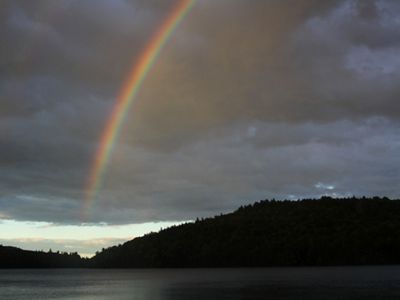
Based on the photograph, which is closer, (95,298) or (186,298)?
(186,298)

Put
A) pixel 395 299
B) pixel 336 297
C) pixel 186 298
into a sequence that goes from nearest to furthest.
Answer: pixel 395 299 < pixel 336 297 < pixel 186 298

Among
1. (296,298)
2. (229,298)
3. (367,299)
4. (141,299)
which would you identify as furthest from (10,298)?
(367,299)

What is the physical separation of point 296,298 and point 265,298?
5.14 m

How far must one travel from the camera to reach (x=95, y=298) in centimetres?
11638

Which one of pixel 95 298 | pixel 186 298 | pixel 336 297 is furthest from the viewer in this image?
pixel 95 298

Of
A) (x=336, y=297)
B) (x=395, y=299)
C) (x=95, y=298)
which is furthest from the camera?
(x=95, y=298)

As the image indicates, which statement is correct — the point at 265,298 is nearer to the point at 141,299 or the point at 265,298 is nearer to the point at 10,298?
the point at 141,299

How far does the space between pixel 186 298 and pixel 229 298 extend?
343 inches

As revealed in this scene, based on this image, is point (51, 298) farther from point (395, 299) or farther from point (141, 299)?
point (395, 299)

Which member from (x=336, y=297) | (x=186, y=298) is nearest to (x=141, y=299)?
(x=186, y=298)

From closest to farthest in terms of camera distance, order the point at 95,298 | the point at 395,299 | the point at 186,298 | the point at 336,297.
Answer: the point at 395,299 → the point at 336,297 → the point at 186,298 → the point at 95,298

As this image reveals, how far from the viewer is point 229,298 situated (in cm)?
9600

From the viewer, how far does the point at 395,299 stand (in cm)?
8312

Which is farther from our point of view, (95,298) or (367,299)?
(95,298)
